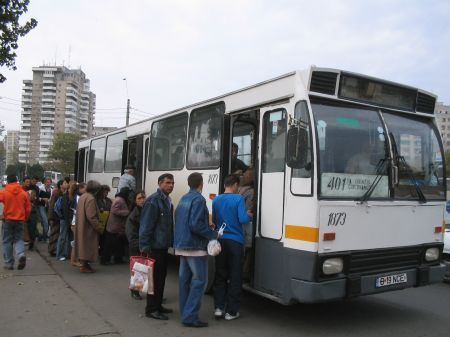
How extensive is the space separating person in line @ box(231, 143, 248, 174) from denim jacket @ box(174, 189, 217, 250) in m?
1.40

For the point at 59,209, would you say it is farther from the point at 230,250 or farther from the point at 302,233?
the point at 302,233

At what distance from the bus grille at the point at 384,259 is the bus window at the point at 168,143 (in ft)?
12.6

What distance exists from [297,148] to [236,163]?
6.75 ft

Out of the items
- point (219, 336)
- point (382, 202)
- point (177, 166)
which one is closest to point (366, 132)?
point (382, 202)

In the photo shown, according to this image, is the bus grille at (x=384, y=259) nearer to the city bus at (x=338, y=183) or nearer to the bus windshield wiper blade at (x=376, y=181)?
the city bus at (x=338, y=183)

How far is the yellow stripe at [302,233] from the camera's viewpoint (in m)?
5.28

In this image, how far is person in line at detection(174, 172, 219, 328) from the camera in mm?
5766

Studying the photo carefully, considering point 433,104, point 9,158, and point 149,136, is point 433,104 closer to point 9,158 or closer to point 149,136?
point 149,136

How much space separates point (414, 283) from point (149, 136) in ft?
20.2

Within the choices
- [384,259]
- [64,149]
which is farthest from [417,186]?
[64,149]

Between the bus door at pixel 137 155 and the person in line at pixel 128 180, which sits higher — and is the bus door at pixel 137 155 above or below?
above

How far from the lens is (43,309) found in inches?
255

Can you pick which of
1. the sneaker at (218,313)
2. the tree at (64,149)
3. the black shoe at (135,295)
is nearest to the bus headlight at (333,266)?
the sneaker at (218,313)

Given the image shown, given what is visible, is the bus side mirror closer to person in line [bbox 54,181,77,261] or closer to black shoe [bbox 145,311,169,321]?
black shoe [bbox 145,311,169,321]
